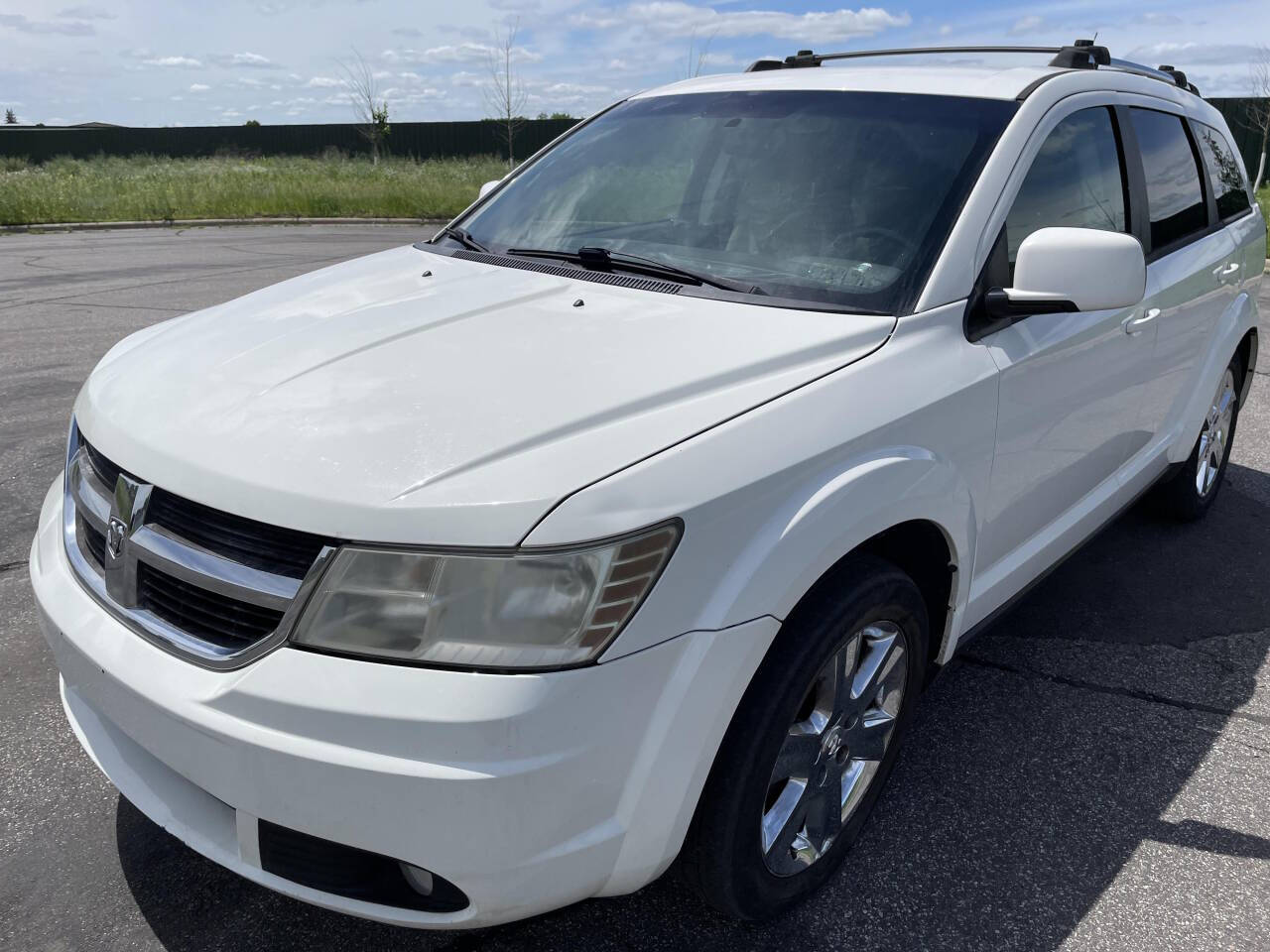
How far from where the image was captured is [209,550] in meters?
1.86

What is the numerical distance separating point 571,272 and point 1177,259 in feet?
7.13

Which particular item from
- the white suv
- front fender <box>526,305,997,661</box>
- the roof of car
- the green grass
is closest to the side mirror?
the white suv

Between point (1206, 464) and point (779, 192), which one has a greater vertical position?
point (779, 192)

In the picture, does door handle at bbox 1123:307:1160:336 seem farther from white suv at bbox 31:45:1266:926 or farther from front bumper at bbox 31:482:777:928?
front bumper at bbox 31:482:777:928

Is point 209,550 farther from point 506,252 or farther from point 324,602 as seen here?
point 506,252

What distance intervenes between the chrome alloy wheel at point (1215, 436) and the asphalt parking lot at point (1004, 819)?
1.10 feet

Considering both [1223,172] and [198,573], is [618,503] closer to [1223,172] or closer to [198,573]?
[198,573]

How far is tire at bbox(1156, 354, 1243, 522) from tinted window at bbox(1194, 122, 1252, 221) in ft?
2.21

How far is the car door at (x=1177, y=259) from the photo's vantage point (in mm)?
3457

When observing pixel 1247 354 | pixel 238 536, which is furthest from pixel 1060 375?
pixel 1247 354

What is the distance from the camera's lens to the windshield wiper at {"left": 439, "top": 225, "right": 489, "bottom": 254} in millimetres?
3252

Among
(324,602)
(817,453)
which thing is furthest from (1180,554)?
(324,602)

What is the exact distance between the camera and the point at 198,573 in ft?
6.02

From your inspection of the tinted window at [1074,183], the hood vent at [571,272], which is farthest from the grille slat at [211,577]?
the tinted window at [1074,183]
